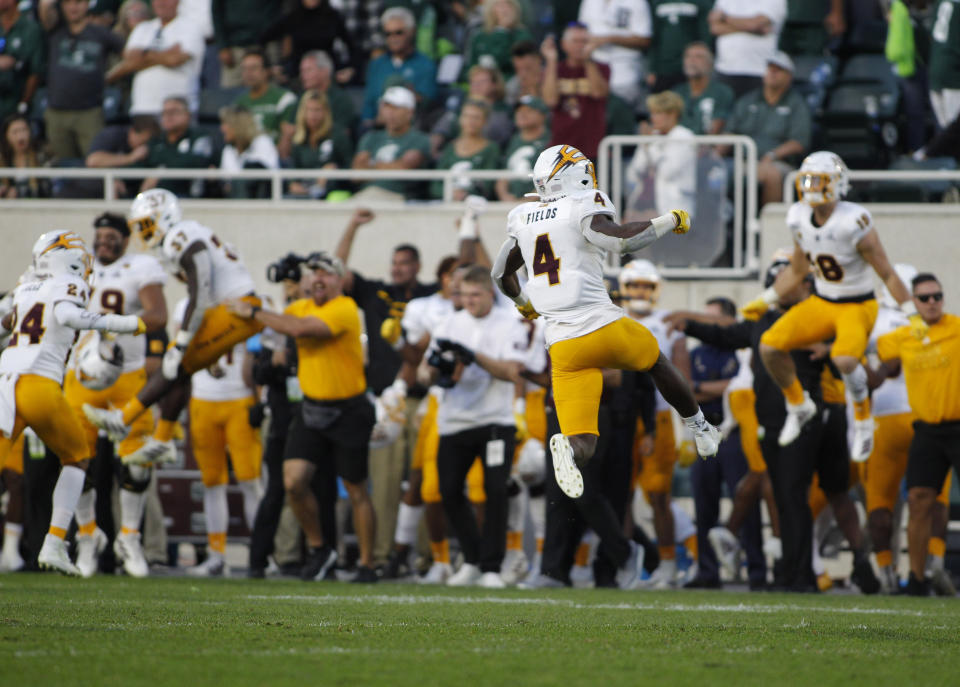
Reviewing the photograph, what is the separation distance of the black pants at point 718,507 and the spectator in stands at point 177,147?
637 centimetres

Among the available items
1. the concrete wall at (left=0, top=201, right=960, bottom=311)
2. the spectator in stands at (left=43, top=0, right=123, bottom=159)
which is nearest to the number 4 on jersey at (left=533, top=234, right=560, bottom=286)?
the concrete wall at (left=0, top=201, right=960, bottom=311)

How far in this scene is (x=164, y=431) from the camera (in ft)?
32.6

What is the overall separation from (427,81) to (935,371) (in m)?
7.23

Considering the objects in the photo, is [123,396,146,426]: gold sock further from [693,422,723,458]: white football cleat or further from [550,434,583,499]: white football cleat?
[693,422,723,458]: white football cleat

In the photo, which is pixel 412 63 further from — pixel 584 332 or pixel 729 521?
pixel 584 332

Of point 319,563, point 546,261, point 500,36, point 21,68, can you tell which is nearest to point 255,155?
point 500,36

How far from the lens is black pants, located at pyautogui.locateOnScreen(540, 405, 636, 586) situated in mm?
9273

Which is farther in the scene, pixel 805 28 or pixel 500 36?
pixel 500 36

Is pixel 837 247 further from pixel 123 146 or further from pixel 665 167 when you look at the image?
pixel 123 146

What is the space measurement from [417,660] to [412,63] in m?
10.8

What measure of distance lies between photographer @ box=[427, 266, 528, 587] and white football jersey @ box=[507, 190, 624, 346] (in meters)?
2.51

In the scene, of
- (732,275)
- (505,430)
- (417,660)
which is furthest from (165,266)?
(417,660)

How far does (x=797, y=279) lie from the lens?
940cm

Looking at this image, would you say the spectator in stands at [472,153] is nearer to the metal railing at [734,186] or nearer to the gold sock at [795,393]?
the metal railing at [734,186]
